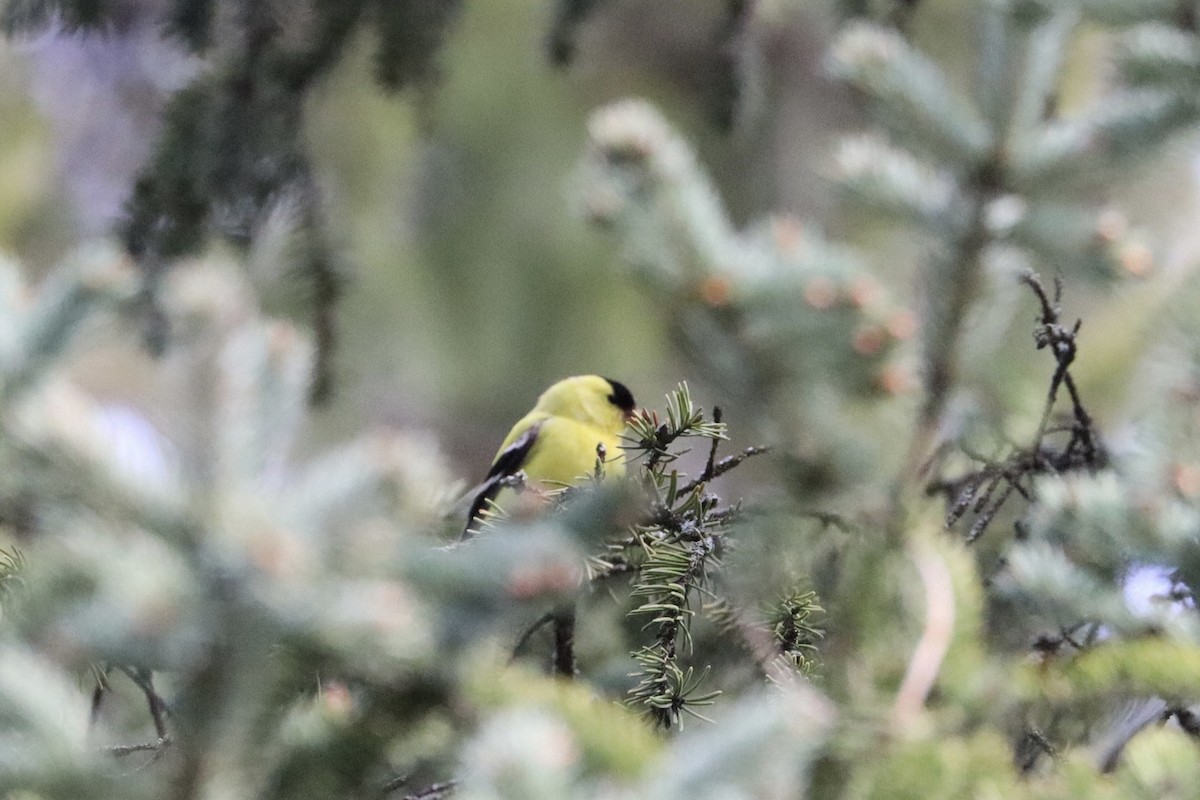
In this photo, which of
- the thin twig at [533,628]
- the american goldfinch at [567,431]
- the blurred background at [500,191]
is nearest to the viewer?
the thin twig at [533,628]

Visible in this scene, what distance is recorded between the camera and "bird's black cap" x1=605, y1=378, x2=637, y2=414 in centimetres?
202

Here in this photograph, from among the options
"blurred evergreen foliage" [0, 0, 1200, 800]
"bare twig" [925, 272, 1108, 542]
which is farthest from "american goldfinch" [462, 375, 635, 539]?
"bare twig" [925, 272, 1108, 542]

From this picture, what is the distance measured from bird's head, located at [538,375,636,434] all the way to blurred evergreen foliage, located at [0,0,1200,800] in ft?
1.71

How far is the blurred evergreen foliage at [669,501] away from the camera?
0.48 m

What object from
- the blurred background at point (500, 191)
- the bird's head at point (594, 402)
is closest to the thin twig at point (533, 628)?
the bird's head at point (594, 402)

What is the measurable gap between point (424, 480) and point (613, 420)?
99 centimetres

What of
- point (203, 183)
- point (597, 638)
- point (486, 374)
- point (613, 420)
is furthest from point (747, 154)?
point (597, 638)

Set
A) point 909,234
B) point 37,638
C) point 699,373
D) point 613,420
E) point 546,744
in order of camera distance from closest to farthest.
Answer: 1. point 546,744
2. point 37,638
3. point 699,373
4. point 909,234
5. point 613,420

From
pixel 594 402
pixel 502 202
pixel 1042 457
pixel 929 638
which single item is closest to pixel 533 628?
pixel 929 638

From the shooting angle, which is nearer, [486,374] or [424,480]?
[424,480]

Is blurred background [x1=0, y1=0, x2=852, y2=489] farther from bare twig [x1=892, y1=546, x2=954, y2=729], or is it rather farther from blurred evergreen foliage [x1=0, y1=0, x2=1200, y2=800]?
bare twig [x1=892, y1=546, x2=954, y2=729]

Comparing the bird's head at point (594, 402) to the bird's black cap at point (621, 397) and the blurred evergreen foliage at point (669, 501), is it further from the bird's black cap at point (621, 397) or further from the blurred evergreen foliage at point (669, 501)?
the blurred evergreen foliage at point (669, 501)

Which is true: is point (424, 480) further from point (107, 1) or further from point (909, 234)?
point (107, 1)

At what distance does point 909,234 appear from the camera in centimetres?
123
